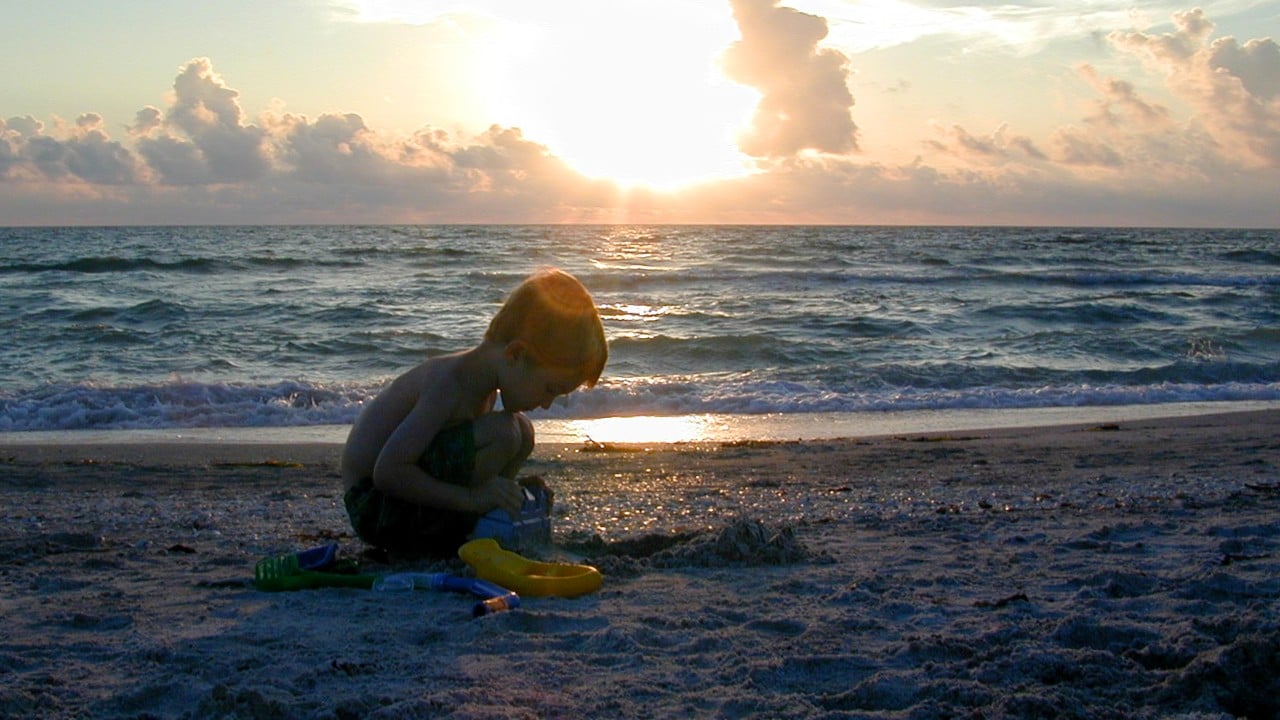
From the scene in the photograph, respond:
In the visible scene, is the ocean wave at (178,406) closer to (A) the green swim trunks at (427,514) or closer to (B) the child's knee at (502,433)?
(A) the green swim trunks at (427,514)

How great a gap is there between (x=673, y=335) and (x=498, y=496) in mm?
12463

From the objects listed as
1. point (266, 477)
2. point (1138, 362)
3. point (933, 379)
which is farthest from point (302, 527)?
point (1138, 362)

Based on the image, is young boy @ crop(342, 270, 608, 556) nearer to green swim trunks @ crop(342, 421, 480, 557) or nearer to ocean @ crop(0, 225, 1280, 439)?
green swim trunks @ crop(342, 421, 480, 557)

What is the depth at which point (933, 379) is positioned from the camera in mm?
12062

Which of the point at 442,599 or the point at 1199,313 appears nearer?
the point at 442,599

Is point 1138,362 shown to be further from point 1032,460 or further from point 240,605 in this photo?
point 240,605

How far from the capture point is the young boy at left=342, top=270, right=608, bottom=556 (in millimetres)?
3141

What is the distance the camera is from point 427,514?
11.3 feet

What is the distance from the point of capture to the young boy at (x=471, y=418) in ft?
10.3

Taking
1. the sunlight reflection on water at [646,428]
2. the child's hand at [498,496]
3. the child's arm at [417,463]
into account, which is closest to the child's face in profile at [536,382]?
the child's arm at [417,463]

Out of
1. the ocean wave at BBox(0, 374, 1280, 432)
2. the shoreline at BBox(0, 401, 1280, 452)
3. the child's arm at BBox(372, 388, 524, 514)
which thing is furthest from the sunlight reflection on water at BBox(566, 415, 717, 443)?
the child's arm at BBox(372, 388, 524, 514)

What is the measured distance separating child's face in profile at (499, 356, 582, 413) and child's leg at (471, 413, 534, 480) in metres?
0.10

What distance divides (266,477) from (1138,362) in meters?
11.3

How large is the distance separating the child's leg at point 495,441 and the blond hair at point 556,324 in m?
0.26
